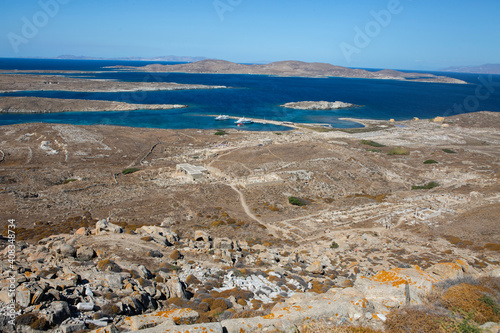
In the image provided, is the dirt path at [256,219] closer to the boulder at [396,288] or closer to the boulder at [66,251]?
the boulder at [396,288]

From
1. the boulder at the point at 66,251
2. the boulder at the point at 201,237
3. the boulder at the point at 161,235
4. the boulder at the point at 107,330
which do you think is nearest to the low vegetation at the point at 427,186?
the boulder at the point at 201,237

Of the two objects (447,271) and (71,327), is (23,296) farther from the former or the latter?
(447,271)

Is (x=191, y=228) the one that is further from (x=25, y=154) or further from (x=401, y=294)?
(x=25, y=154)

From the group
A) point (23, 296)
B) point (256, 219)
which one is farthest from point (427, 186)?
point (23, 296)

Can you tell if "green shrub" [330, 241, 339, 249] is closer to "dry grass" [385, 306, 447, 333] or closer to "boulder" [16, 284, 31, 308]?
"dry grass" [385, 306, 447, 333]

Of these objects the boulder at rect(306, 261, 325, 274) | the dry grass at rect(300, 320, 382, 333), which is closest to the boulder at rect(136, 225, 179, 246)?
the boulder at rect(306, 261, 325, 274)

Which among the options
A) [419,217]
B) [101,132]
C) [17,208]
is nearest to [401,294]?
[419,217]
